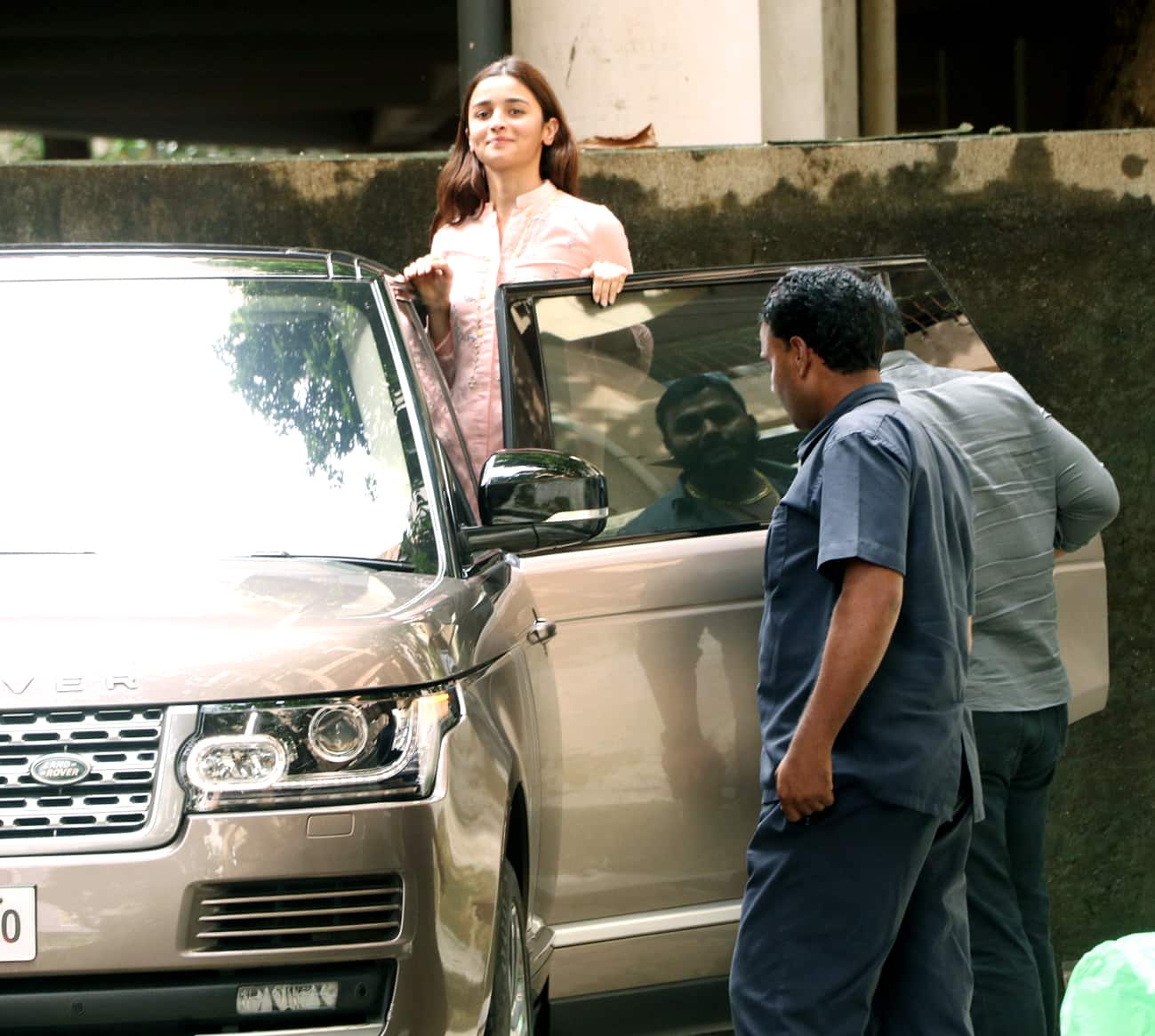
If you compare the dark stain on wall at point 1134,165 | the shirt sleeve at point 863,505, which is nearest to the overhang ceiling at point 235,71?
the dark stain on wall at point 1134,165

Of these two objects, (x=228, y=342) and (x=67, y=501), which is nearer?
(x=67, y=501)

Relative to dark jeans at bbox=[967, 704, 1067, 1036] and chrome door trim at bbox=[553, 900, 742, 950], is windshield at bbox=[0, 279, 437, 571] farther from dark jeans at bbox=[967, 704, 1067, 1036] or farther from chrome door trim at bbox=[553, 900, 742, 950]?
dark jeans at bbox=[967, 704, 1067, 1036]

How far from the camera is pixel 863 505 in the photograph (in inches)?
135

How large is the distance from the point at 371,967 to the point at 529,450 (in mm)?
1224

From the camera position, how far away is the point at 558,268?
15.9 feet

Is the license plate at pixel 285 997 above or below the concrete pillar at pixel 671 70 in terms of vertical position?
below

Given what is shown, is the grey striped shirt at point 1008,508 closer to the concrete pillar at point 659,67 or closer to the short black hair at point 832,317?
the short black hair at point 832,317

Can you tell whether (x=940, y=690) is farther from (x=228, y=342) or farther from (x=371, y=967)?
(x=228, y=342)

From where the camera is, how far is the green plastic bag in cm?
427

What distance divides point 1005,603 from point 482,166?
6.20 feet

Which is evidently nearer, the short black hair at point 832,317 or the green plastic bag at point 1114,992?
the short black hair at point 832,317

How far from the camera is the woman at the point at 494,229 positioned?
4723mm

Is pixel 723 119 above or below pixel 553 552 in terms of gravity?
above

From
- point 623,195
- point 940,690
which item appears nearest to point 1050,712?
point 940,690
